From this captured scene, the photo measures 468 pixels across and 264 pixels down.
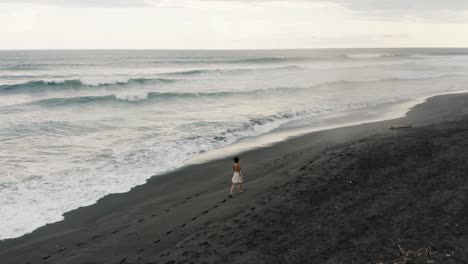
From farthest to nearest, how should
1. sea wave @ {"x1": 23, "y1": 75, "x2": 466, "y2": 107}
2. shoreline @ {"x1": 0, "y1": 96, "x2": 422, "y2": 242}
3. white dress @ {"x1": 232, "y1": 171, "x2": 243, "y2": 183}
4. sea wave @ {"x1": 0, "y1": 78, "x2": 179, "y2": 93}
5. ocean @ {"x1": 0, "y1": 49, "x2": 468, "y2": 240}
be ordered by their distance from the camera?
sea wave @ {"x1": 0, "y1": 78, "x2": 179, "y2": 93}
sea wave @ {"x1": 23, "y1": 75, "x2": 466, "y2": 107}
shoreline @ {"x1": 0, "y1": 96, "x2": 422, "y2": 242}
ocean @ {"x1": 0, "y1": 49, "x2": 468, "y2": 240}
white dress @ {"x1": 232, "y1": 171, "x2": 243, "y2": 183}

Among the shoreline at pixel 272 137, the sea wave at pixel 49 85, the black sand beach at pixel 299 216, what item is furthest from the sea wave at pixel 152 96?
the black sand beach at pixel 299 216

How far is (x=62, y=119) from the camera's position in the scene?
24766mm

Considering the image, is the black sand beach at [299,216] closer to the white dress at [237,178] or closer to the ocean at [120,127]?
the white dress at [237,178]

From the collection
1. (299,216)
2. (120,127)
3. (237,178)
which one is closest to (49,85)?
(120,127)

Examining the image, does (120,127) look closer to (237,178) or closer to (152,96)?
(237,178)

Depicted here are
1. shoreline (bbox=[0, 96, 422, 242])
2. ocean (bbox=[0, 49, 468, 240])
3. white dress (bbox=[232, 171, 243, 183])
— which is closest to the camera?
white dress (bbox=[232, 171, 243, 183])

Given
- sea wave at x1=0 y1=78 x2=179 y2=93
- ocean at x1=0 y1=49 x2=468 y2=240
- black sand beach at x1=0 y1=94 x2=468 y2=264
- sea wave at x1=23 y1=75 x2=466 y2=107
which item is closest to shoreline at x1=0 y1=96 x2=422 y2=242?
ocean at x1=0 y1=49 x2=468 y2=240

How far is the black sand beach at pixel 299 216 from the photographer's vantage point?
672 centimetres

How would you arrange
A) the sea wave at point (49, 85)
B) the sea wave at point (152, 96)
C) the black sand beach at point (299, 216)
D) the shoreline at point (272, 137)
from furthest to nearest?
the sea wave at point (49, 85) → the sea wave at point (152, 96) → the shoreline at point (272, 137) → the black sand beach at point (299, 216)

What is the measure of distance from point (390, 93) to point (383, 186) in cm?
2684

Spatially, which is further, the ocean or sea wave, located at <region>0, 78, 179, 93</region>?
sea wave, located at <region>0, 78, 179, 93</region>

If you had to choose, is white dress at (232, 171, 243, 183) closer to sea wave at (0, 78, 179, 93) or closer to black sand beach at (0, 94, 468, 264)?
black sand beach at (0, 94, 468, 264)

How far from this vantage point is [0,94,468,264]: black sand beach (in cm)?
672

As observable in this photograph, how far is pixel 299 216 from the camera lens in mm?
7973
